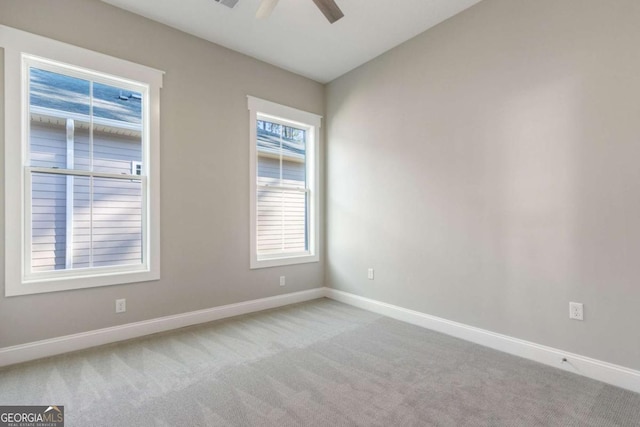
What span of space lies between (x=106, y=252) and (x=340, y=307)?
8.46ft

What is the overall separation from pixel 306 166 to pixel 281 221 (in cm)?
89

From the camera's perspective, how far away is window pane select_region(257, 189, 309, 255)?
3883 mm

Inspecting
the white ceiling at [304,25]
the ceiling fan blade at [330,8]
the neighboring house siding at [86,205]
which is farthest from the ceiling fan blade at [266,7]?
the neighboring house siding at [86,205]

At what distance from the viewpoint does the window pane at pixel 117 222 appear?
280 centimetres

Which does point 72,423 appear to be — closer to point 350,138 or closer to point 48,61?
point 48,61

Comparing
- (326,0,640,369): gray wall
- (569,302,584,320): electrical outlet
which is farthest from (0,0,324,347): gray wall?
(569,302,584,320): electrical outlet

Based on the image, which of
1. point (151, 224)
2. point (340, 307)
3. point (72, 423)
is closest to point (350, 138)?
point (340, 307)

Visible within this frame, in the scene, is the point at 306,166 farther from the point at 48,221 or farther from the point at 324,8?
the point at 48,221

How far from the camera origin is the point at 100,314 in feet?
8.92

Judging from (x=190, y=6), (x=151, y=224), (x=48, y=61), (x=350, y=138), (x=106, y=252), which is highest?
(x=190, y=6)

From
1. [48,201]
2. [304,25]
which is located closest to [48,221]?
[48,201]

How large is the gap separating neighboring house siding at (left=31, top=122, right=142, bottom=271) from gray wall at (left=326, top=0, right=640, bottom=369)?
8.34ft

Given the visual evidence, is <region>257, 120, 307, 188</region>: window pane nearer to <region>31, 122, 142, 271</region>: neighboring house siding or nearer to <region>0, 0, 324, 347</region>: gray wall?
<region>0, 0, 324, 347</region>: gray wall

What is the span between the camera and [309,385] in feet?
6.81
